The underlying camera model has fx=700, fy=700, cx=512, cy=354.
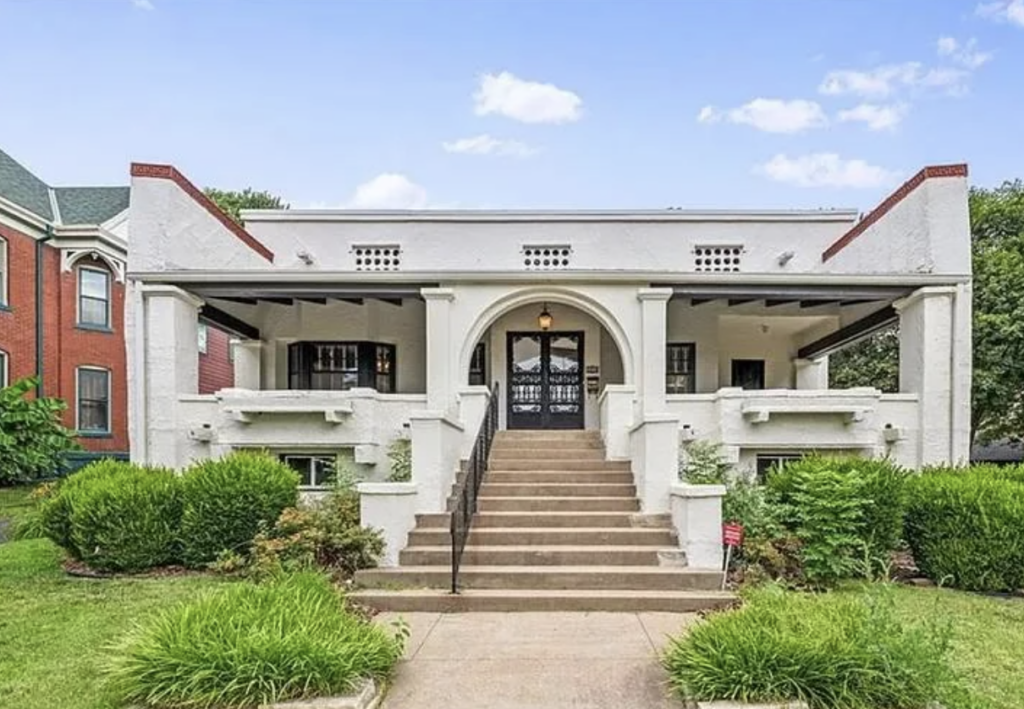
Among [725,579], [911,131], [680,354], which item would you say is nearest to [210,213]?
[680,354]

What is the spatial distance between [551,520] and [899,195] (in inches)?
361

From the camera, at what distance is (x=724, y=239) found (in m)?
16.0

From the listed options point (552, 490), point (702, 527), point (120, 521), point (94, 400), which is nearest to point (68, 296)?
point (94, 400)

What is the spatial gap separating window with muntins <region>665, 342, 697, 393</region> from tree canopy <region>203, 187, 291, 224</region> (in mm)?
→ 24644

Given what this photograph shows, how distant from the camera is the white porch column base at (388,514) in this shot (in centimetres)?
794

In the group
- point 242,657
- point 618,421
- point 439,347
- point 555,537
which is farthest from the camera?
point 439,347

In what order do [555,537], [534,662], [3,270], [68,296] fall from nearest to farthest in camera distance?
[534,662] < [555,537] < [3,270] < [68,296]

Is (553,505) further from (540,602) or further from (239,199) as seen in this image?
(239,199)

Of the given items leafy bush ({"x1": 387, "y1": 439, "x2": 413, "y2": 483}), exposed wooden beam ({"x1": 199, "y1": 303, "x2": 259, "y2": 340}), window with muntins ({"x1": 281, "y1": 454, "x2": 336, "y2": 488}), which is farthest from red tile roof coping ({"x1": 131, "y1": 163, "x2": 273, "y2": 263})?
leafy bush ({"x1": 387, "y1": 439, "x2": 413, "y2": 483})

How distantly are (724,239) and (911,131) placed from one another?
534cm

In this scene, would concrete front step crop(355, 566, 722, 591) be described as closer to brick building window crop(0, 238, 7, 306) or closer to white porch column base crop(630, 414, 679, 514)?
white porch column base crop(630, 414, 679, 514)

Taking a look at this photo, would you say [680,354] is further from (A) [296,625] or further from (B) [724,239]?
(A) [296,625]

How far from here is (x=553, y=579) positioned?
7543 mm

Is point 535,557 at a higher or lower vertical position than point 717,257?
lower
